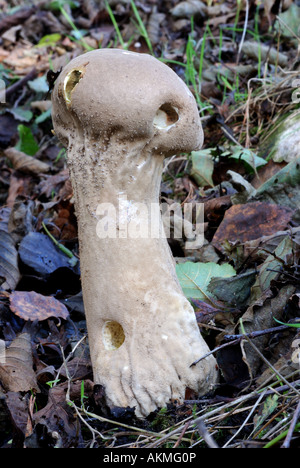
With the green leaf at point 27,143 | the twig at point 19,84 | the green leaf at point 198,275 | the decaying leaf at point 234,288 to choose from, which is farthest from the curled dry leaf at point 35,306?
the twig at point 19,84

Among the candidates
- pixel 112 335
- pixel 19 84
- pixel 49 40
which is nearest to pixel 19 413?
pixel 112 335

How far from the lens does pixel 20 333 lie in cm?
213

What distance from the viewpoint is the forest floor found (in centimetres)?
163

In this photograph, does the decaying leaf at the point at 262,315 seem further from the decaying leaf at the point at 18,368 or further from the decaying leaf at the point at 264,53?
the decaying leaf at the point at 264,53

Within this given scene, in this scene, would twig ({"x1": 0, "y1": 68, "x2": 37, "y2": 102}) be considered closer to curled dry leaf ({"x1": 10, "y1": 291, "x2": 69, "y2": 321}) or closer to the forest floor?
the forest floor

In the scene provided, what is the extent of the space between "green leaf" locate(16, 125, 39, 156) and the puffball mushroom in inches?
111

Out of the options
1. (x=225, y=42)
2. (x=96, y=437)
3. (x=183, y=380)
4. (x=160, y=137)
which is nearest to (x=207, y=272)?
(x=183, y=380)

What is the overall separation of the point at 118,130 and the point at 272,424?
3.72ft

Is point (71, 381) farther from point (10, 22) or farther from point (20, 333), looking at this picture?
point (10, 22)

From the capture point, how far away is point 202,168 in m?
3.29

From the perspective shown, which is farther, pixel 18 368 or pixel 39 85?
pixel 39 85

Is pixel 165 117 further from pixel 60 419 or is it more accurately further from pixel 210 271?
pixel 60 419

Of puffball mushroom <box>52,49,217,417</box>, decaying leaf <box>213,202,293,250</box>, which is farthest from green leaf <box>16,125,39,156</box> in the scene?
puffball mushroom <box>52,49,217,417</box>

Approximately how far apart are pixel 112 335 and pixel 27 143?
10.4 feet
